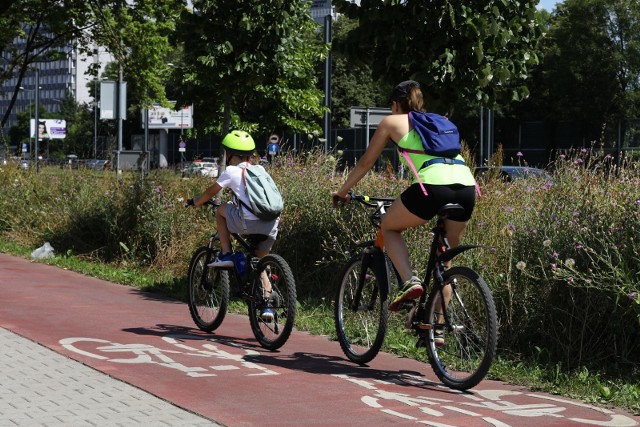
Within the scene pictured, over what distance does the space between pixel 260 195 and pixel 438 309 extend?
6.71 feet

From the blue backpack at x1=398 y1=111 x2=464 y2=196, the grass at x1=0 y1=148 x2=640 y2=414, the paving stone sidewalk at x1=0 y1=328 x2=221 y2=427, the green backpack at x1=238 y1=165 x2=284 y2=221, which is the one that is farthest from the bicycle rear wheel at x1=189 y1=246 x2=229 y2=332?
the blue backpack at x1=398 y1=111 x2=464 y2=196

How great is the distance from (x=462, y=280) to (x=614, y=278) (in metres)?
1.12

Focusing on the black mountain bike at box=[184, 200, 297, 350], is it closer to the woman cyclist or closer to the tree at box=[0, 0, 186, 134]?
the woman cyclist

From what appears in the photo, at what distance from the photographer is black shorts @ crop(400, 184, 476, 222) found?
6.36m

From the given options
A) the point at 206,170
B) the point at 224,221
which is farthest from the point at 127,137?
the point at 224,221

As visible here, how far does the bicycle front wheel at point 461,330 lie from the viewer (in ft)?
19.8

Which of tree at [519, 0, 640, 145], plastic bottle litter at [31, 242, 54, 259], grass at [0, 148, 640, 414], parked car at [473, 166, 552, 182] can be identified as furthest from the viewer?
tree at [519, 0, 640, 145]

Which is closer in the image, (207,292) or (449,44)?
(207,292)

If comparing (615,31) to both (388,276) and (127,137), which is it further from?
(127,137)

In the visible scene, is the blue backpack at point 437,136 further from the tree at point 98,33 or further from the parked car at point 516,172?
the tree at point 98,33

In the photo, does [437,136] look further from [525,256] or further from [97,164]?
[97,164]

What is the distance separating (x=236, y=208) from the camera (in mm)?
8133

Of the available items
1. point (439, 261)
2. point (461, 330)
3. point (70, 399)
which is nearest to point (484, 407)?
point (461, 330)

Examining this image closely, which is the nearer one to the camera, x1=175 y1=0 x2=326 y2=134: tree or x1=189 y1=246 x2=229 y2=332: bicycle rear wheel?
x1=189 y1=246 x2=229 y2=332: bicycle rear wheel
